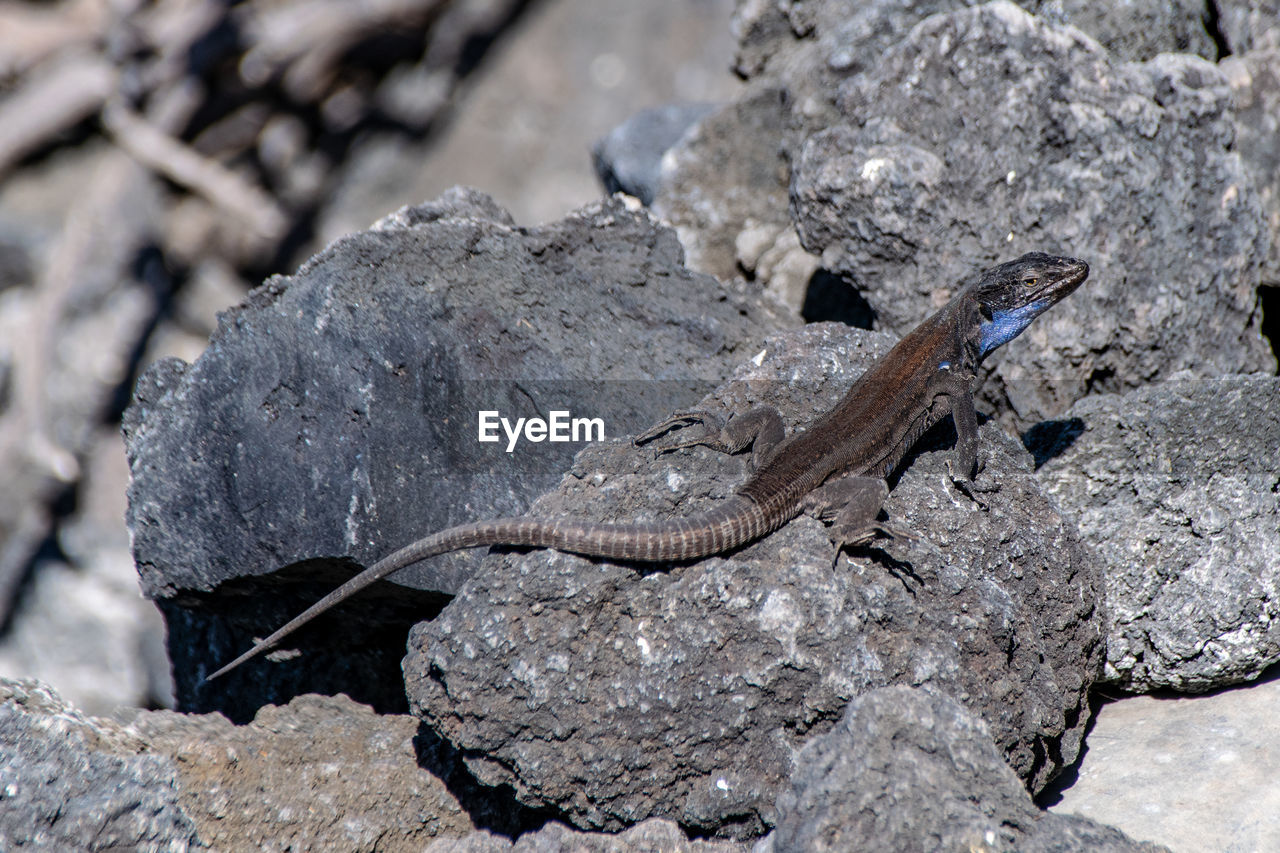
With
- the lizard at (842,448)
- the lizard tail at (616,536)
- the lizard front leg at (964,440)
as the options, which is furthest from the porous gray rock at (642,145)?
the lizard tail at (616,536)

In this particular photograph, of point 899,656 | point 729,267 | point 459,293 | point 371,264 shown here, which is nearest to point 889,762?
point 899,656

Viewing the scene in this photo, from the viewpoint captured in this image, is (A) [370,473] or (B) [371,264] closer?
(A) [370,473]

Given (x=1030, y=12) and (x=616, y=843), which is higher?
(x=1030, y=12)

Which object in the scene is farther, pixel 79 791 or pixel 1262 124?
pixel 1262 124

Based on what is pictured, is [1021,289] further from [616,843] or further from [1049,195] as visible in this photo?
[616,843]

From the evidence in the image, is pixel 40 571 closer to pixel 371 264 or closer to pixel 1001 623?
pixel 371 264

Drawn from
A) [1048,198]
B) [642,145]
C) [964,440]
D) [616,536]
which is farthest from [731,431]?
[642,145]

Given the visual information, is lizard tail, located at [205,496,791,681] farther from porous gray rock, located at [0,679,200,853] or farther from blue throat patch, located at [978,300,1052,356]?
blue throat patch, located at [978,300,1052,356]
